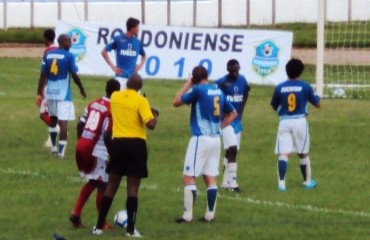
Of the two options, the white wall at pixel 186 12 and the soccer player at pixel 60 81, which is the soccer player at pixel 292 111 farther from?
the white wall at pixel 186 12

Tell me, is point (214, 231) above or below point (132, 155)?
below

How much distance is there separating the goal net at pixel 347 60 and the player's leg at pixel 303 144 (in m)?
11.5

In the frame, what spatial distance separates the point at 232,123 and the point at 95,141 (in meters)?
3.63

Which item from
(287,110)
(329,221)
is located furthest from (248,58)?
(329,221)

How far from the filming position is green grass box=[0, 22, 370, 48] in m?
37.4

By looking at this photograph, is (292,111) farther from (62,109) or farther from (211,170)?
(62,109)

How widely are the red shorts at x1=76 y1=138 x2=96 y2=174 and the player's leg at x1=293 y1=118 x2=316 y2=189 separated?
4.04 m

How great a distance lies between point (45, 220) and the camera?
16.1 metres

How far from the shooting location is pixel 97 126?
49.8 ft

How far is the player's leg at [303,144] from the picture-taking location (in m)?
18.3

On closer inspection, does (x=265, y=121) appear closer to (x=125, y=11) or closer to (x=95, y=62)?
(x=95, y=62)

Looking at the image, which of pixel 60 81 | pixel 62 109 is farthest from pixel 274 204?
pixel 60 81

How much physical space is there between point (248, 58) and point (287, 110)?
14.6 meters

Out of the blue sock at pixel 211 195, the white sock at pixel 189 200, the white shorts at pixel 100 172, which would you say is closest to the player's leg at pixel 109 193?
the white shorts at pixel 100 172
